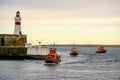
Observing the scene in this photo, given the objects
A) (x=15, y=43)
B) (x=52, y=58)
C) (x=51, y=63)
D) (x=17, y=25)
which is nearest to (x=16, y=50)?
(x=17, y=25)

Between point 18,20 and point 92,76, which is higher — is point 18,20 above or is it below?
above

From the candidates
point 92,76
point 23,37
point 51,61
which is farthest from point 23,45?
point 92,76

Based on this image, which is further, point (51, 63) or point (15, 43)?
point (15, 43)

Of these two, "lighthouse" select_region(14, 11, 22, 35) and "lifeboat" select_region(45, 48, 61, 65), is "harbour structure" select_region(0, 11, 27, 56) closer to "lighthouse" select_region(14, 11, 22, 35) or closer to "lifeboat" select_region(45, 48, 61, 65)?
"lighthouse" select_region(14, 11, 22, 35)

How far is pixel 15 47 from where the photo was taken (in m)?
129

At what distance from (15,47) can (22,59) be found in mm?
3813

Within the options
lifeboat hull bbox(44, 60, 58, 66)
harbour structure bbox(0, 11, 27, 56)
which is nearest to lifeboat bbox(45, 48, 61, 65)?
lifeboat hull bbox(44, 60, 58, 66)

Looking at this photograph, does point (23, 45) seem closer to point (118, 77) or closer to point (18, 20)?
point (18, 20)

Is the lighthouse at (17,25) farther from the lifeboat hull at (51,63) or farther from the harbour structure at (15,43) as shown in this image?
the lifeboat hull at (51,63)

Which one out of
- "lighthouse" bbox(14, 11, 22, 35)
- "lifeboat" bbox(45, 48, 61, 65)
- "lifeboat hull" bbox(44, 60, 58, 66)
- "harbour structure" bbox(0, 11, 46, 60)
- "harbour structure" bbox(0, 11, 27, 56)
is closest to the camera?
"lifeboat" bbox(45, 48, 61, 65)

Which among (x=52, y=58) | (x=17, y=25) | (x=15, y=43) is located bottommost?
(x=52, y=58)

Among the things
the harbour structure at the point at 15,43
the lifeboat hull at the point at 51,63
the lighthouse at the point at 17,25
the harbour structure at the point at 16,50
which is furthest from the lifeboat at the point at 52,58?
the harbour structure at the point at 15,43

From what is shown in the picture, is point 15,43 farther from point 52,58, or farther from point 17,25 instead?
point 52,58

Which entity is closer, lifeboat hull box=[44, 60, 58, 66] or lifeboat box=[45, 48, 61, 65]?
lifeboat box=[45, 48, 61, 65]
